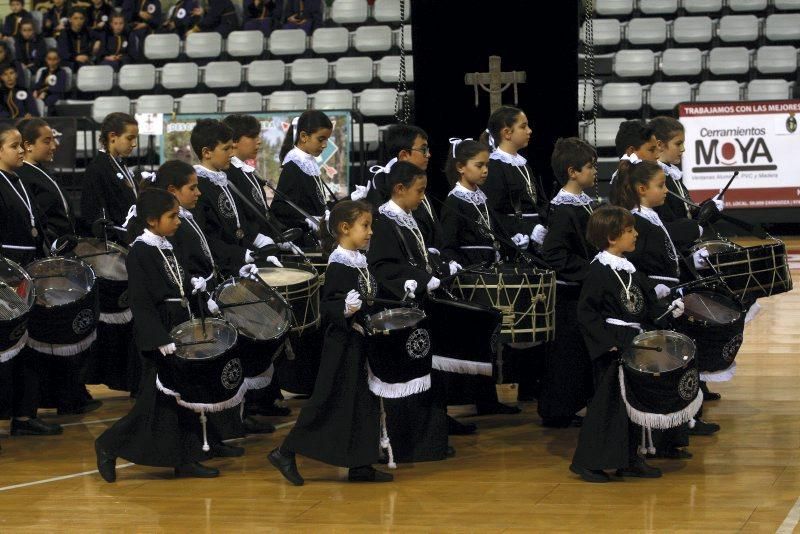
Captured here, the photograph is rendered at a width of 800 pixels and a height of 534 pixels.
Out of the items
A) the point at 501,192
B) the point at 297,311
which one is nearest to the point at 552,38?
the point at 501,192

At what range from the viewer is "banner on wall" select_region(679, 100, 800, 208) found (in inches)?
476

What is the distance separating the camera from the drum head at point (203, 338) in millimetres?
5227

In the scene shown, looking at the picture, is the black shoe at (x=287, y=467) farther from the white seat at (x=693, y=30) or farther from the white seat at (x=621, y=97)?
the white seat at (x=693, y=30)

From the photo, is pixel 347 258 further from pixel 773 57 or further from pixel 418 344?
pixel 773 57

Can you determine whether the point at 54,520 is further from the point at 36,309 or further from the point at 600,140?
the point at 600,140

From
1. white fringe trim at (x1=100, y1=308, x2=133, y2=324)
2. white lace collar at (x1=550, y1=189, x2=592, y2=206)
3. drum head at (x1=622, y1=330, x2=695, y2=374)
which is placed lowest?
white fringe trim at (x1=100, y1=308, x2=133, y2=324)

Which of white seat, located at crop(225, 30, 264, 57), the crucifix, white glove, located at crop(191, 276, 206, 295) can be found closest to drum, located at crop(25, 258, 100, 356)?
white glove, located at crop(191, 276, 206, 295)

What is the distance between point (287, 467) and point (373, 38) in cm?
904

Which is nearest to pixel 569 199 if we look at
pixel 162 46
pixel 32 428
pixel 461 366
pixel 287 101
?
pixel 461 366

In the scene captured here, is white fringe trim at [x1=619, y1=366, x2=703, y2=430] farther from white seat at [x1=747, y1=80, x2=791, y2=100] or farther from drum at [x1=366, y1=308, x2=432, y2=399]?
white seat at [x1=747, y1=80, x2=791, y2=100]

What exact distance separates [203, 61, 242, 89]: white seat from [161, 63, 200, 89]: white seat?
185mm

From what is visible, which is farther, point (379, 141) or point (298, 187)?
point (379, 141)

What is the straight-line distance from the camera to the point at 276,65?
44.8ft

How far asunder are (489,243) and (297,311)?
1.12m
